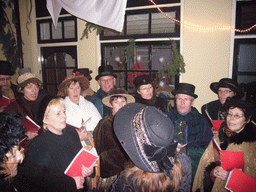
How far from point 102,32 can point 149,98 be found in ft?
7.80

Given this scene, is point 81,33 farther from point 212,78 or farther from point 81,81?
point 212,78

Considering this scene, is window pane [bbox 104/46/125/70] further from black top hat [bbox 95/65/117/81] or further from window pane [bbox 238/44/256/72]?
window pane [bbox 238/44/256/72]

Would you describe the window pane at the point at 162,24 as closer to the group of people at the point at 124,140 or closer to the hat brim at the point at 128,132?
the group of people at the point at 124,140

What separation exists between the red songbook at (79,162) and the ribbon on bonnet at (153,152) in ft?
2.20

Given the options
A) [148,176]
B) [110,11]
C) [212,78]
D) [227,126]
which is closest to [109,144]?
[148,176]

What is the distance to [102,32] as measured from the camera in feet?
13.5

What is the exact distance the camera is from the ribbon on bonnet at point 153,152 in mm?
924

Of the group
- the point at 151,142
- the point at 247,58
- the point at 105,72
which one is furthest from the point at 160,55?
the point at 151,142

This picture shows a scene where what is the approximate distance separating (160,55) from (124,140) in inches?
128

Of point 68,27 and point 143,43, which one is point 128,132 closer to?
point 143,43

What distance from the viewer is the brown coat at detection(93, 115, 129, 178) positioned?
215cm

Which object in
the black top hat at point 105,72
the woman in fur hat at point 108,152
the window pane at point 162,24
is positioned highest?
the window pane at point 162,24

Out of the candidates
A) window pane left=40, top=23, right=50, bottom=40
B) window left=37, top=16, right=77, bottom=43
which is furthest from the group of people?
window pane left=40, top=23, right=50, bottom=40

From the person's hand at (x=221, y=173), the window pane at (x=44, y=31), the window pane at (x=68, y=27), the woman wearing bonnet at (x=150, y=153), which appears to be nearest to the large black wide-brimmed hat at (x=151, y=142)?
the woman wearing bonnet at (x=150, y=153)
